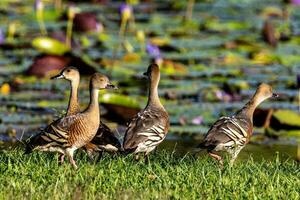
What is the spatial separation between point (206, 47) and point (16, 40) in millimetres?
2666

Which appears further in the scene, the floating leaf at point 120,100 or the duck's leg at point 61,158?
the floating leaf at point 120,100

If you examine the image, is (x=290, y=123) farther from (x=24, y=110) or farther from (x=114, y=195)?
(x=114, y=195)

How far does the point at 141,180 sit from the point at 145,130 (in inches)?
33.0

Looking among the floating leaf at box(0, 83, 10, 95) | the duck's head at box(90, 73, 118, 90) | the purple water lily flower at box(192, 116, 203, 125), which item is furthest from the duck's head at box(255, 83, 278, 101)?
the floating leaf at box(0, 83, 10, 95)

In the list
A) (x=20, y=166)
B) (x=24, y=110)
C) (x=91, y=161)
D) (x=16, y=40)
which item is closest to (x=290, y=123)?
(x=24, y=110)

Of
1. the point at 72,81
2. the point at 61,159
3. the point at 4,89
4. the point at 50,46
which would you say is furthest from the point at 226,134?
the point at 50,46

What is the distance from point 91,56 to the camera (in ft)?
48.5

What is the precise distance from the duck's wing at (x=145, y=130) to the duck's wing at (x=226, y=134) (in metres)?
0.32

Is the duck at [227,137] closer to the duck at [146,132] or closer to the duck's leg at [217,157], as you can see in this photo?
the duck's leg at [217,157]

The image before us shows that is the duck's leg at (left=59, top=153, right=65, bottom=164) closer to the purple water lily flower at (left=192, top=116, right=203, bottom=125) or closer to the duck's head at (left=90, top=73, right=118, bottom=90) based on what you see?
the duck's head at (left=90, top=73, right=118, bottom=90)

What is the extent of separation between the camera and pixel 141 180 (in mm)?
7129

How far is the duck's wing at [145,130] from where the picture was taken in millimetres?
7832

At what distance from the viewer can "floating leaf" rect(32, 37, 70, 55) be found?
1351cm

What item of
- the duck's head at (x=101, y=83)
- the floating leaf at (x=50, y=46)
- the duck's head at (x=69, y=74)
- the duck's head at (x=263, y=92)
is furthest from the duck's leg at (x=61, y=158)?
the floating leaf at (x=50, y=46)
